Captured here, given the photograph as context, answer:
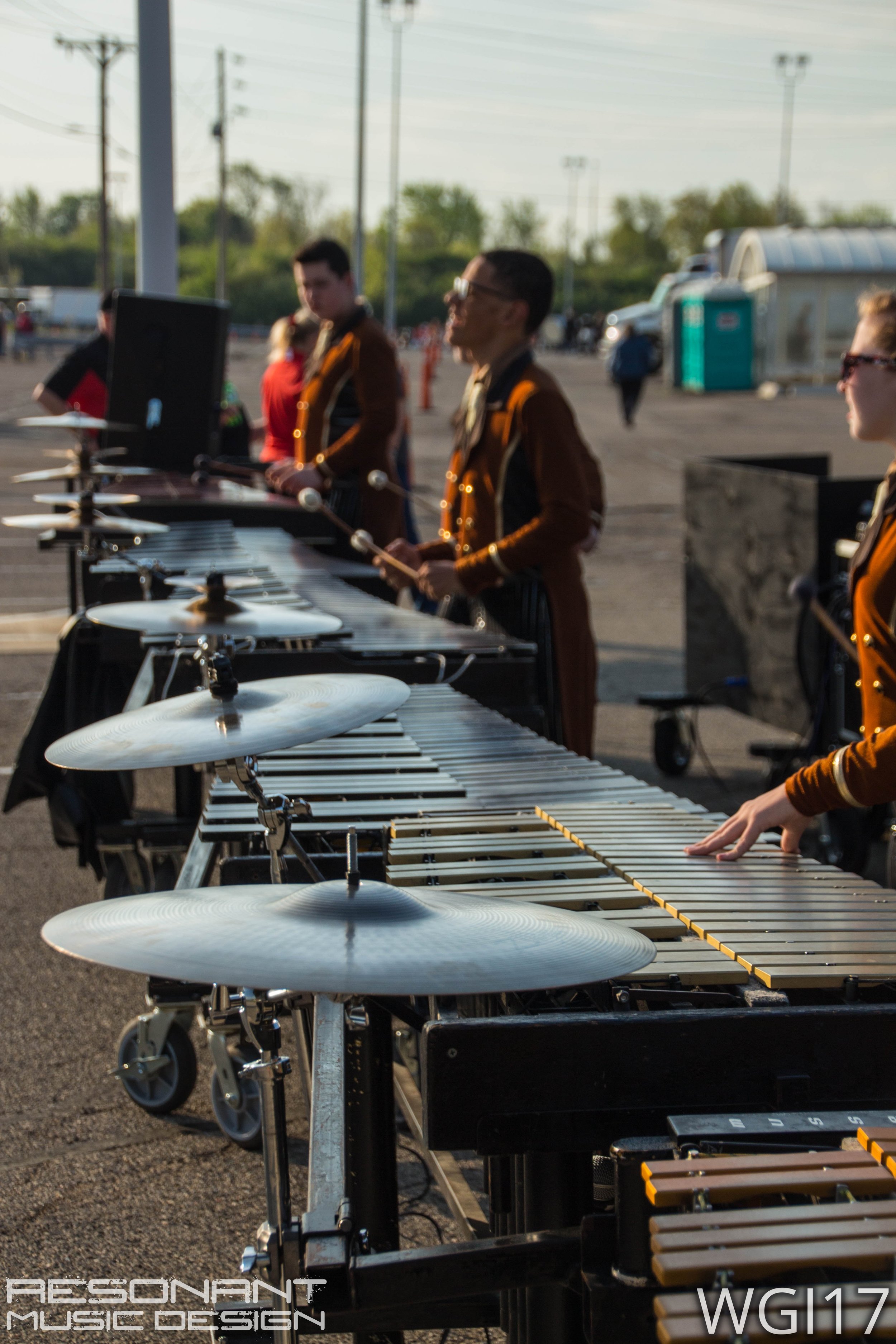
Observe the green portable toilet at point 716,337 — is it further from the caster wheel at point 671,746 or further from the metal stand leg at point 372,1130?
the metal stand leg at point 372,1130

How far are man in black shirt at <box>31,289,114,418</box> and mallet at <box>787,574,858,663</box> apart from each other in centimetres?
493

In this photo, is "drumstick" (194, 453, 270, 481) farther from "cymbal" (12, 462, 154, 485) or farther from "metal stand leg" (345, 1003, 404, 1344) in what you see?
"metal stand leg" (345, 1003, 404, 1344)

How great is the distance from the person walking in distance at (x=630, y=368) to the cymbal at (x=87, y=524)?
2063 cm

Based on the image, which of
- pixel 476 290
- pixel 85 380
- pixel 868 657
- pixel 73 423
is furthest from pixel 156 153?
pixel 868 657

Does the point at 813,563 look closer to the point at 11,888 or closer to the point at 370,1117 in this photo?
the point at 11,888

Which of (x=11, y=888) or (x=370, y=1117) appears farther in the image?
(x=11, y=888)

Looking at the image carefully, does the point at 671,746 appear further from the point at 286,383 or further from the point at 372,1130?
the point at 372,1130

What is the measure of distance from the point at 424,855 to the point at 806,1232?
1155 mm

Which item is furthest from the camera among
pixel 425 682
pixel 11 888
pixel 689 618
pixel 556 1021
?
pixel 689 618

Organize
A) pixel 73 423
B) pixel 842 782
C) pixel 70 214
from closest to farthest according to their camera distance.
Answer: pixel 842 782 → pixel 73 423 → pixel 70 214

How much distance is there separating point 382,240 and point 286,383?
9940 cm

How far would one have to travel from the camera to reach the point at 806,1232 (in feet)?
4.91

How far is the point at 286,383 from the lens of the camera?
27.4 feet

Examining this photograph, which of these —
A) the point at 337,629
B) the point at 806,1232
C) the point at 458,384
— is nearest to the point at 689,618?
the point at 337,629
